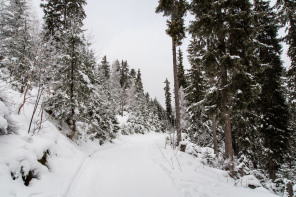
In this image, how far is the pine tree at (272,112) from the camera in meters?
12.9

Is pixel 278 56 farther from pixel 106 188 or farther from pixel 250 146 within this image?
pixel 106 188

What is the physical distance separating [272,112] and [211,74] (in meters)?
8.62

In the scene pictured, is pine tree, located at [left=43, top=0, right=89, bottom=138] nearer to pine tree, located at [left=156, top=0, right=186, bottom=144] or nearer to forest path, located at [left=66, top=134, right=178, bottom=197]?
forest path, located at [left=66, top=134, right=178, bottom=197]

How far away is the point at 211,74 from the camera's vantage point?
29.7 feet

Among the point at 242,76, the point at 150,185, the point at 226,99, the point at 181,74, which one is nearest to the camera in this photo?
the point at 150,185

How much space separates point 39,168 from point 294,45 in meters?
17.2

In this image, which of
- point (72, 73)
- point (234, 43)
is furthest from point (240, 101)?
point (72, 73)

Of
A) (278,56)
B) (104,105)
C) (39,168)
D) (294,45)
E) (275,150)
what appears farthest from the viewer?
(104,105)

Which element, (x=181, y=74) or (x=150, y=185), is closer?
(x=150, y=185)

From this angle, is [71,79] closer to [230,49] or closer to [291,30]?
[230,49]

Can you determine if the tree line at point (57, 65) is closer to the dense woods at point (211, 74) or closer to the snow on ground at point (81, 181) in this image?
the dense woods at point (211, 74)

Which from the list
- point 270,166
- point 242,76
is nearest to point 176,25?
point 242,76

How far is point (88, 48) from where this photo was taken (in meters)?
14.1

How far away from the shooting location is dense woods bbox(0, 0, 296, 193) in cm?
779
